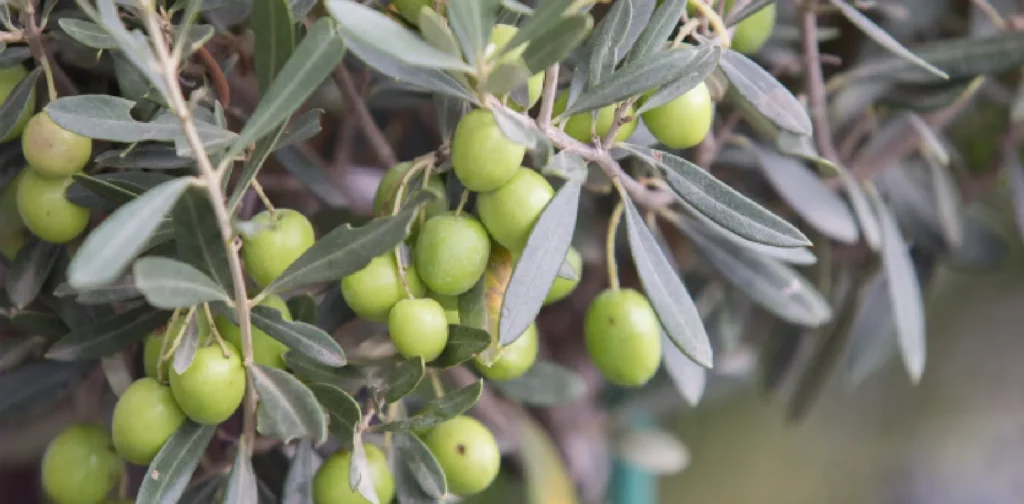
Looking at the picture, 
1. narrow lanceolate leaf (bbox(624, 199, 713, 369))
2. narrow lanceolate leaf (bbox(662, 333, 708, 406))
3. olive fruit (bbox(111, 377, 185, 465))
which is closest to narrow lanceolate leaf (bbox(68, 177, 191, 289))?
olive fruit (bbox(111, 377, 185, 465))

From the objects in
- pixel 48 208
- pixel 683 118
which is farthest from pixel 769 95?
pixel 48 208

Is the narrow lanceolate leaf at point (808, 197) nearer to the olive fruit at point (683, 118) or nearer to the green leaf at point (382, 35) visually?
the olive fruit at point (683, 118)

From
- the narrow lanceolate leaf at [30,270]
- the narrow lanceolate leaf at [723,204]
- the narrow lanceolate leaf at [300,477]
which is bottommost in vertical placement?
the narrow lanceolate leaf at [300,477]

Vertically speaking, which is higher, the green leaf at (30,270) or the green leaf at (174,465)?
the green leaf at (30,270)

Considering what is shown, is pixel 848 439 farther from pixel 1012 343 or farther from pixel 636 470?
pixel 636 470

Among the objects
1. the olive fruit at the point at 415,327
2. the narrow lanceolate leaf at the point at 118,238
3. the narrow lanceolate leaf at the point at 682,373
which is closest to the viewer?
the narrow lanceolate leaf at the point at 118,238

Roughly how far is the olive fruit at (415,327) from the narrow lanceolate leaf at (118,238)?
0.37 ft

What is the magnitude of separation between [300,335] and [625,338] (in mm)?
173

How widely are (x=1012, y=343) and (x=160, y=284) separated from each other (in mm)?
1529

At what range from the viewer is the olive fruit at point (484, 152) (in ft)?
1.13

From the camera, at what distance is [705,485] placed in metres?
1.38

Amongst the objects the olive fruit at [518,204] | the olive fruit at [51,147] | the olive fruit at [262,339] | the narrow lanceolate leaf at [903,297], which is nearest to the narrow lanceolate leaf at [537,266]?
the olive fruit at [518,204]

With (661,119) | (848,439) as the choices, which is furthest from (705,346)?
(848,439)

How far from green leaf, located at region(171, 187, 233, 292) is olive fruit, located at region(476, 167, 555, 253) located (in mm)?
122
